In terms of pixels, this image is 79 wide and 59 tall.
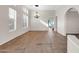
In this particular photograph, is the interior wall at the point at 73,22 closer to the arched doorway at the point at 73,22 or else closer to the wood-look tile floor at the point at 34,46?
the arched doorway at the point at 73,22

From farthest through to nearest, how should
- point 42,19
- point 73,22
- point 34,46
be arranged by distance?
point 42,19 < point 73,22 < point 34,46

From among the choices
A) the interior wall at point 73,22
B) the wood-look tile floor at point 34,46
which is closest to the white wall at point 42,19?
the interior wall at point 73,22

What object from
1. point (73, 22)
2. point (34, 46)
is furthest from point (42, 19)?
point (34, 46)

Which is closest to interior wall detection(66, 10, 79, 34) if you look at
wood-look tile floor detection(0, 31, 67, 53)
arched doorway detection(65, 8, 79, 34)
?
arched doorway detection(65, 8, 79, 34)

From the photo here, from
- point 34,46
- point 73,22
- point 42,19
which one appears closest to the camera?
point 34,46

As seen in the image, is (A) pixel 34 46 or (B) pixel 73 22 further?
(B) pixel 73 22

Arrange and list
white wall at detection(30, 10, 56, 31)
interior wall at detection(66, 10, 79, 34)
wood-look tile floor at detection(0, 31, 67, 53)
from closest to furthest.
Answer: wood-look tile floor at detection(0, 31, 67, 53) < interior wall at detection(66, 10, 79, 34) < white wall at detection(30, 10, 56, 31)

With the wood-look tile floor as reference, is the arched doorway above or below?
above

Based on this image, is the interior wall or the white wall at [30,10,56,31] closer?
the interior wall

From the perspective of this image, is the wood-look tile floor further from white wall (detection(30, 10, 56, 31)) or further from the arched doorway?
white wall (detection(30, 10, 56, 31))

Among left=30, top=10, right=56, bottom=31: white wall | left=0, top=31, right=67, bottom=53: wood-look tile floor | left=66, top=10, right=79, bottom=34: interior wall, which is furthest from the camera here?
left=30, top=10, right=56, bottom=31: white wall

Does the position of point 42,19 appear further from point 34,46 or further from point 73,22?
point 34,46
